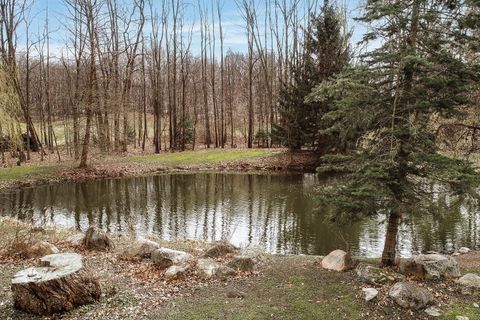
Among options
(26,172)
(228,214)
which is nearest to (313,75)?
(228,214)

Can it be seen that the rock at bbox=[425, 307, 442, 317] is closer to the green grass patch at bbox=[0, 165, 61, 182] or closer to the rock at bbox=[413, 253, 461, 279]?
the rock at bbox=[413, 253, 461, 279]

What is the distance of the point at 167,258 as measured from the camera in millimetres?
7750

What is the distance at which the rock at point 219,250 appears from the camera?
8.44m

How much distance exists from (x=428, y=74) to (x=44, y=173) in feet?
69.0

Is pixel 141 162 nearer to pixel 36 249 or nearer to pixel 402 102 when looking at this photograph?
pixel 36 249

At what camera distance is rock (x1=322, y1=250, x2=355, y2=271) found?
291 inches

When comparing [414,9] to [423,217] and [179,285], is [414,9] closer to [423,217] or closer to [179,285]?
[423,217]

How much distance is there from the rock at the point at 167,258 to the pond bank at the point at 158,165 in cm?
1576

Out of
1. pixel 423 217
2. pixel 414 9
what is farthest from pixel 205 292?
pixel 414 9

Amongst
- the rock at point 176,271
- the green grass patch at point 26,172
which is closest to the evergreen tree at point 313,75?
the green grass patch at point 26,172

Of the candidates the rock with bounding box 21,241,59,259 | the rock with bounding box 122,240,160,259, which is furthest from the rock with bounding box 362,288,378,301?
the rock with bounding box 21,241,59,259

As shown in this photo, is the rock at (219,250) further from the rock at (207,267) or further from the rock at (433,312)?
the rock at (433,312)

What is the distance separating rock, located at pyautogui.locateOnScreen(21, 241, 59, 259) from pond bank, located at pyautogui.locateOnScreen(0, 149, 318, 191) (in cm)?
1388

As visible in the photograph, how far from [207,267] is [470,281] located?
4553 mm
